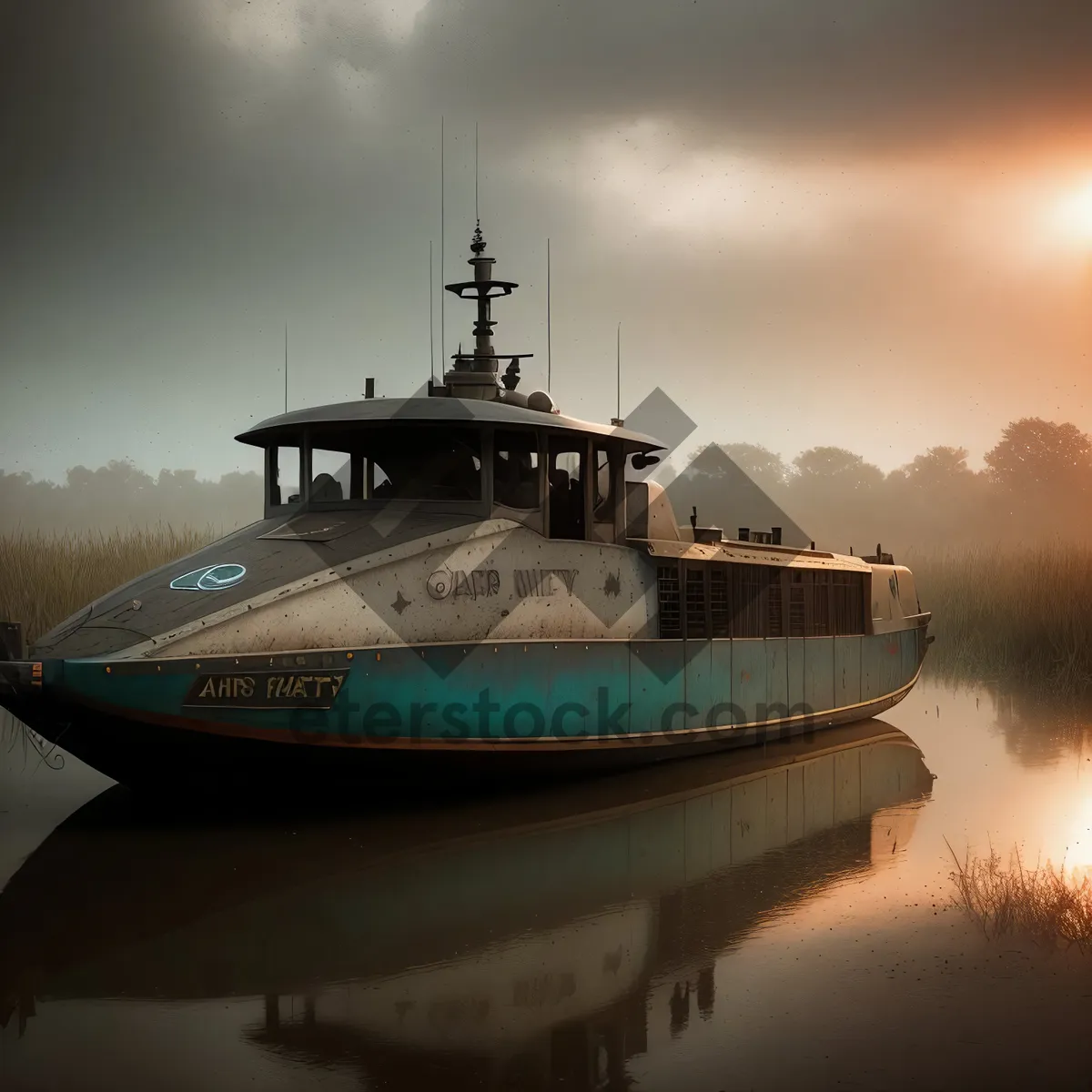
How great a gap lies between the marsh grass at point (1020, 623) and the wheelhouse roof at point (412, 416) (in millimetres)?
10304

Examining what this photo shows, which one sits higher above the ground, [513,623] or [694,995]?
[513,623]

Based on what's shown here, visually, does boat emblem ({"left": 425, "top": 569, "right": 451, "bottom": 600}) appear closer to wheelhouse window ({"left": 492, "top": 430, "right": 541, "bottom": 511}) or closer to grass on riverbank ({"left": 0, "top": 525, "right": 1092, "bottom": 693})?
wheelhouse window ({"left": 492, "top": 430, "right": 541, "bottom": 511})

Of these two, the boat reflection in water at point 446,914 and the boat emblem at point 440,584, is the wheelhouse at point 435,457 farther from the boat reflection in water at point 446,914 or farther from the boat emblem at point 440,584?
the boat reflection in water at point 446,914

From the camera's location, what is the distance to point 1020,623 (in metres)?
19.2

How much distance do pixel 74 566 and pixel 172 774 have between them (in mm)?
10147

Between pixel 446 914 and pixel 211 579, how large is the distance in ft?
10.8

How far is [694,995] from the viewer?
17.7 feet

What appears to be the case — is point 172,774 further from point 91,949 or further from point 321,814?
point 91,949

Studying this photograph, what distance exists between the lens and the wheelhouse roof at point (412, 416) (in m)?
9.24

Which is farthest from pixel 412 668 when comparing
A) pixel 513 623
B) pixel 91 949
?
pixel 91 949

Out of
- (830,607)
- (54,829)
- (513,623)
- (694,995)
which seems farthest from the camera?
(830,607)

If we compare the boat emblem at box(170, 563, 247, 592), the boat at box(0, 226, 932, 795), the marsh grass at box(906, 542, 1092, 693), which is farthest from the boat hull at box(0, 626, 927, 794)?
the marsh grass at box(906, 542, 1092, 693)

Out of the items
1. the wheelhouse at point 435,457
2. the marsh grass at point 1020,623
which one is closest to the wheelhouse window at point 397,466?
the wheelhouse at point 435,457

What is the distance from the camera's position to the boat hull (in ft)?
25.0
